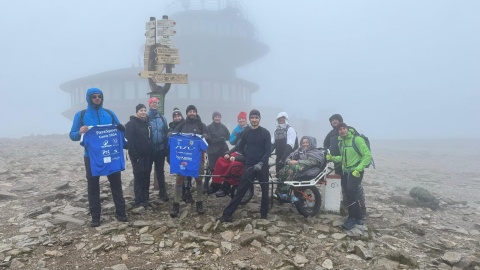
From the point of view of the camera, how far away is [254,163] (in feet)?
21.9

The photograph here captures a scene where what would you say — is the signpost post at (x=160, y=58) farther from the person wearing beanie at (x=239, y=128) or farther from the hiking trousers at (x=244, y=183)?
the hiking trousers at (x=244, y=183)

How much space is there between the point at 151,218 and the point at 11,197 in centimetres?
422

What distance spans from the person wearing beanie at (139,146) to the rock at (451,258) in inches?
236

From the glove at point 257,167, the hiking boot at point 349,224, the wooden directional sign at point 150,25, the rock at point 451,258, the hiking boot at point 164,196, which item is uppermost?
the wooden directional sign at point 150,25

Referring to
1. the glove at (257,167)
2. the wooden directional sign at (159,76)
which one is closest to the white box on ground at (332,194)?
the glove at (257,167)

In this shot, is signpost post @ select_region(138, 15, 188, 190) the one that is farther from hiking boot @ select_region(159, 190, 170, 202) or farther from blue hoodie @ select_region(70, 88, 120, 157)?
blue hoodie @ select_region(70, 88, 120, 157)

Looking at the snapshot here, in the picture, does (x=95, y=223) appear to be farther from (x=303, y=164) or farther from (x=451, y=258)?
(x=451, y=258)

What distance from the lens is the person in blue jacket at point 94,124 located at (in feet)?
19.8

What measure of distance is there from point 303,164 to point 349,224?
61.8 inches

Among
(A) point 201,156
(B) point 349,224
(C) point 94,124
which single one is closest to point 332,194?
(B) point 349,224

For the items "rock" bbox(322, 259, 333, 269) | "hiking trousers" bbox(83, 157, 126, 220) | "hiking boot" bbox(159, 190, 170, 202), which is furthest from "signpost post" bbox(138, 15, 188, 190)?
"rock" bbox(322, 259, 333, 269)

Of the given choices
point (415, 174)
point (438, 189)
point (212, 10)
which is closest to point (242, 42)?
point (212, 10)

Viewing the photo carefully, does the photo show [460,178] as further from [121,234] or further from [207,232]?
[121,234]

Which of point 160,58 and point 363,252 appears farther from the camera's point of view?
point 160,58
